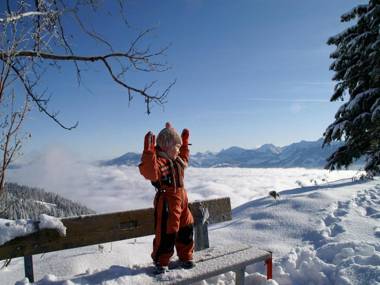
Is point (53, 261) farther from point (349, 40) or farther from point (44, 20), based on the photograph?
point (349, 40)

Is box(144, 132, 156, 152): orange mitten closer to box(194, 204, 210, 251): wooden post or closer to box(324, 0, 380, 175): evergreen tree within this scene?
box(194, 204, 210, 251): wooden post

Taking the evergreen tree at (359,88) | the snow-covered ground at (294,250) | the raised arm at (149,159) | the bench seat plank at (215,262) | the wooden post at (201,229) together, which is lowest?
the snow-covered ground at (294,250)

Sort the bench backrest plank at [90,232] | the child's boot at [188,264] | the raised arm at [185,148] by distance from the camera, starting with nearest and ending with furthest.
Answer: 1. the bench backrest plank at [90,232]
2. the child's boot at [188,264]
3. the raised arm at [185,148]

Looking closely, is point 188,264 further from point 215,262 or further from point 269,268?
point 269,268

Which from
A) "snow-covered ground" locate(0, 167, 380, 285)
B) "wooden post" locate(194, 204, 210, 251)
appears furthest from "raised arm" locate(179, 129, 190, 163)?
"snow-covered ground" locate(0, 167, 380, 285)

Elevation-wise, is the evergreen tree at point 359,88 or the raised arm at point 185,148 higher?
the evergreen tree at point 359,88

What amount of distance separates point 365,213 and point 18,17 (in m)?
6.26

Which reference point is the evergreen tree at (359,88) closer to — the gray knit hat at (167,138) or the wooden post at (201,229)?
the wooden post at (201,229)

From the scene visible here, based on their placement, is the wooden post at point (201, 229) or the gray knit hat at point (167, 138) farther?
the wooden post at point (201, 229)

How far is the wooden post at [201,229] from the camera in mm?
4113

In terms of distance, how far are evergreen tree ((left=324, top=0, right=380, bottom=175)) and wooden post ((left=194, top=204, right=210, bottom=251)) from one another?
7334mm

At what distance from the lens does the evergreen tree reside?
10117 mm

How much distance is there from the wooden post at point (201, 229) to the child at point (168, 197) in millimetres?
663

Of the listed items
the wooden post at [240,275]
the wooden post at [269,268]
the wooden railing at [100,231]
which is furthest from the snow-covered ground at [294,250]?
the wooden post at [240,275]
